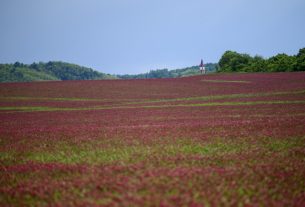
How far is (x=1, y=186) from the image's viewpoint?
789 cm

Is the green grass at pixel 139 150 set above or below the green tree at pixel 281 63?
below

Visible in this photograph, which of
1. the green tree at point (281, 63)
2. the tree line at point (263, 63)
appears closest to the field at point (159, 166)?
the tree line at point (263, 63)

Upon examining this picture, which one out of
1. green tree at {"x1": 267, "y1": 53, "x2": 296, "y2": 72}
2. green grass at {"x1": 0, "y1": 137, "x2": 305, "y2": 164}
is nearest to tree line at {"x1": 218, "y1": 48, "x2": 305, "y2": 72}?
green tree at {"x1": 267, "y1": 53, "x2": 296, "y2": 72}

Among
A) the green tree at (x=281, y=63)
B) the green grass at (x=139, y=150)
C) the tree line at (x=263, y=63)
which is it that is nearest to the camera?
the green grass at (x=139, y=150)

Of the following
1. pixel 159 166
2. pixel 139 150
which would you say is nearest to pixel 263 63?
pixel 139 150

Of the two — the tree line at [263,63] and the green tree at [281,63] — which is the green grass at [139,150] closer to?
the tree line at [263,63]

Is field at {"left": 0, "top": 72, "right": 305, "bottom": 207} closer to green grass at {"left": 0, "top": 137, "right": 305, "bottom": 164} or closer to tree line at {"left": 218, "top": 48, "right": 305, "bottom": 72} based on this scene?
green grass at {"left": 0, "top": 137, "right": 305, "bottom": 164}

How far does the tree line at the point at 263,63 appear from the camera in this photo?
84.4 meters

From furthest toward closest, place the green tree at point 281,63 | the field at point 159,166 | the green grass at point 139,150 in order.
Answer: the green tree at point 281,63
the green grass at point 139,150
the field at point 159,166

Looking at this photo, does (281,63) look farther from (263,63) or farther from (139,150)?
(139,150)

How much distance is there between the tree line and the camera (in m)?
84.4

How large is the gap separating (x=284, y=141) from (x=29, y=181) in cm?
956

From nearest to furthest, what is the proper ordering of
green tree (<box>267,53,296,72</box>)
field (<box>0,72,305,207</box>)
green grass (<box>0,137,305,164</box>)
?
1. field (<box>0,72,305,207</box>)
2. green grass (<box>0,137,305,164</box>)
3. green tree (<box>267,53,296,72</box>)

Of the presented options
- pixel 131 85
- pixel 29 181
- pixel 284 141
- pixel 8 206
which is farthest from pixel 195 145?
pixel 131 85
